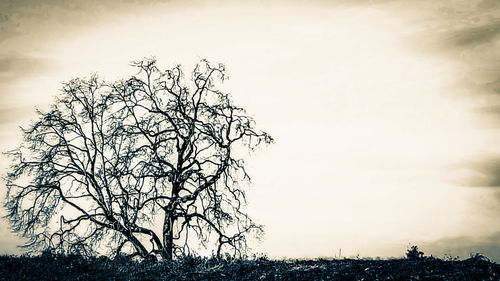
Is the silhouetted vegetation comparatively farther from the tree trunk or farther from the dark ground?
the tree trunk

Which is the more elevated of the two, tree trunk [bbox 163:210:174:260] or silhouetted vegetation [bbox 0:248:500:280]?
tree trunk [bbox 163:210:174:260]

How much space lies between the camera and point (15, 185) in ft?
74.2

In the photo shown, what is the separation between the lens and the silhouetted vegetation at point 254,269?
36.1ft

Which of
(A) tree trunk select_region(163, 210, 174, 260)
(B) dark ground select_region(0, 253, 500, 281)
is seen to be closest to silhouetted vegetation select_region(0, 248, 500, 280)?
(B) dark ground select_region(0, 253, 500, 281)

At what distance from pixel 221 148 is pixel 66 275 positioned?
922 centimetres

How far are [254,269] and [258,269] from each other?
17cm

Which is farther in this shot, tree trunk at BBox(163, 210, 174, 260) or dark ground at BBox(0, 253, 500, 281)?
tree trunk at BBox(163, 210, 174, 260)

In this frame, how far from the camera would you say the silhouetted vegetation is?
1099 cm

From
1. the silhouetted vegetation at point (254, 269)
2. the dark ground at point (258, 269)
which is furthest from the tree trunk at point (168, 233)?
the dark ground at point (258, 269)

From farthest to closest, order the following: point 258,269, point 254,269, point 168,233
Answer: point 168,233, point 254,269, point 258,269

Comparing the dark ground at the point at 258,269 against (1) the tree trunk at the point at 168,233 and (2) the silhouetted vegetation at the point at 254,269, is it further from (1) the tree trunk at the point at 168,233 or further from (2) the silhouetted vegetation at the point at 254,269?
(1) the tree trunk at the point at 168,233

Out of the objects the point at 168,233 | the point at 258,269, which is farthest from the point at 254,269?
the point at 168,233

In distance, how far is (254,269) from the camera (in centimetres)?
1306

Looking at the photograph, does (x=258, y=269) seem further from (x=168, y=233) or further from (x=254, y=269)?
(x=168, y=233)
